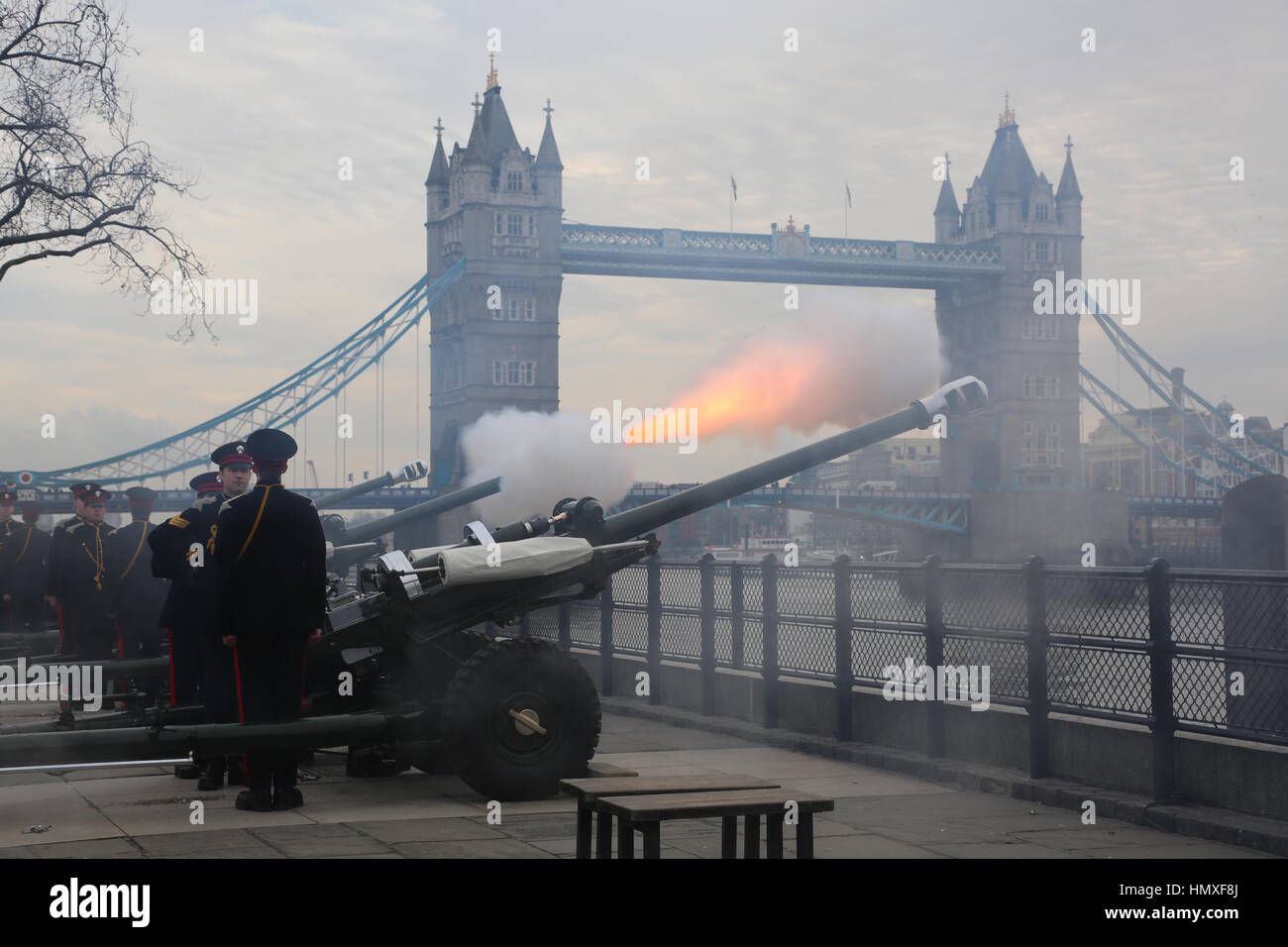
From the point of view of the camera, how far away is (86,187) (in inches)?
768

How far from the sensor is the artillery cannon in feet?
24.6

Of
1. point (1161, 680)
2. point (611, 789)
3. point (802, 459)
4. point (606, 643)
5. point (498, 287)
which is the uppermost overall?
point (498, 287)

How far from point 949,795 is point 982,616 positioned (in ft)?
3.82

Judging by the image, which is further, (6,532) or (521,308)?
(521,308)

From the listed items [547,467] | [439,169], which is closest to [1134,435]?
[439,169]

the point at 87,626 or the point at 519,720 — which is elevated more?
the point at 87,626

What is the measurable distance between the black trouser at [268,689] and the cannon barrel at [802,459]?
2122mm

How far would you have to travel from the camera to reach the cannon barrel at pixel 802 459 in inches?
361

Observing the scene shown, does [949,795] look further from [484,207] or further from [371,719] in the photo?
[484,207]

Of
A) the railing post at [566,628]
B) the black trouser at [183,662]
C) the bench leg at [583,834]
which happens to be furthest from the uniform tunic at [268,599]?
the railing post at [566,628]

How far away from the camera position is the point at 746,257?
93.2 m

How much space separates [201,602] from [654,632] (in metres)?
4.95

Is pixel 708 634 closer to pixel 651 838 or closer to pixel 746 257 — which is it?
pixel 651 838
